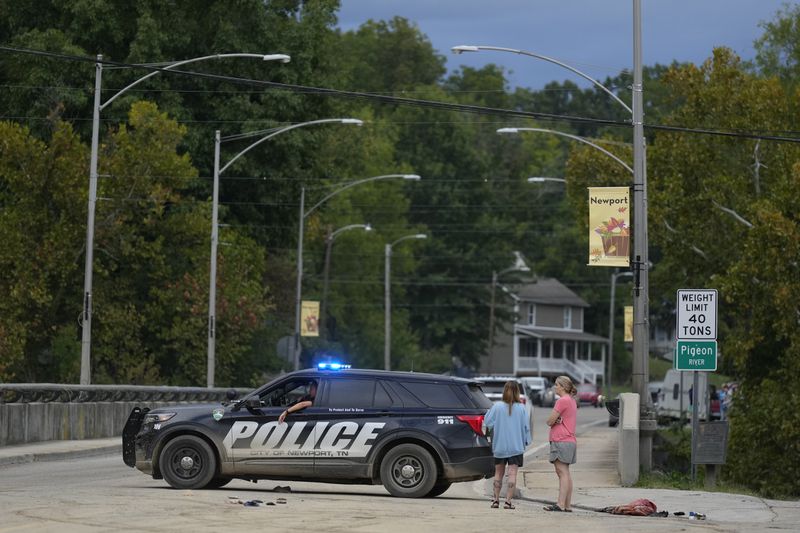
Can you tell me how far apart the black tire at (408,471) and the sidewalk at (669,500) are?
1.86m

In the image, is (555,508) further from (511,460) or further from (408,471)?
(408,471)

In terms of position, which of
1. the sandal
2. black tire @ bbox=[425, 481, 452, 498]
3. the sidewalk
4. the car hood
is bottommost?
the sidewalk

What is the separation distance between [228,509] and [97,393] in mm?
19444

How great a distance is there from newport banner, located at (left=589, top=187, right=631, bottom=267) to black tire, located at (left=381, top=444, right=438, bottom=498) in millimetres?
7773

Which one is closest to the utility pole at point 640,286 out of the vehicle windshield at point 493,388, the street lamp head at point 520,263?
the vehicle windshield at point 493,388

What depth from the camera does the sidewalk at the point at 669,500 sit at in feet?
57.7

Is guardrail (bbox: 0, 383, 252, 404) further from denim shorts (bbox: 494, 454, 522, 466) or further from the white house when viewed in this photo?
the white house

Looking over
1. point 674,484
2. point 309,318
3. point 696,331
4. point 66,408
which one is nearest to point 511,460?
point 696,331

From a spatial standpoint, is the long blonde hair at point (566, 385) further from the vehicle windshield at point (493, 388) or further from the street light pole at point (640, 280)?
the vehicle windshield at point (493, 388)

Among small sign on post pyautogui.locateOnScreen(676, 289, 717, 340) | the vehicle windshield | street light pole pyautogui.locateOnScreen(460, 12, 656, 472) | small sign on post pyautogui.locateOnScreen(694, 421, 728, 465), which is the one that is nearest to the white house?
the vehicle windshield

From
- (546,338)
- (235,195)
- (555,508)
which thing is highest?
(235,195)

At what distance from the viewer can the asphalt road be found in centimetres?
1453

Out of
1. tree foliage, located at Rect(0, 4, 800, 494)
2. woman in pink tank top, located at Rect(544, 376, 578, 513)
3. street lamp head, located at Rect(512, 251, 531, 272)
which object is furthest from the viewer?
street lamp head, located at Rect(512, 251, 531, 272)

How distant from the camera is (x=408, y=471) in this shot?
19.0 m
